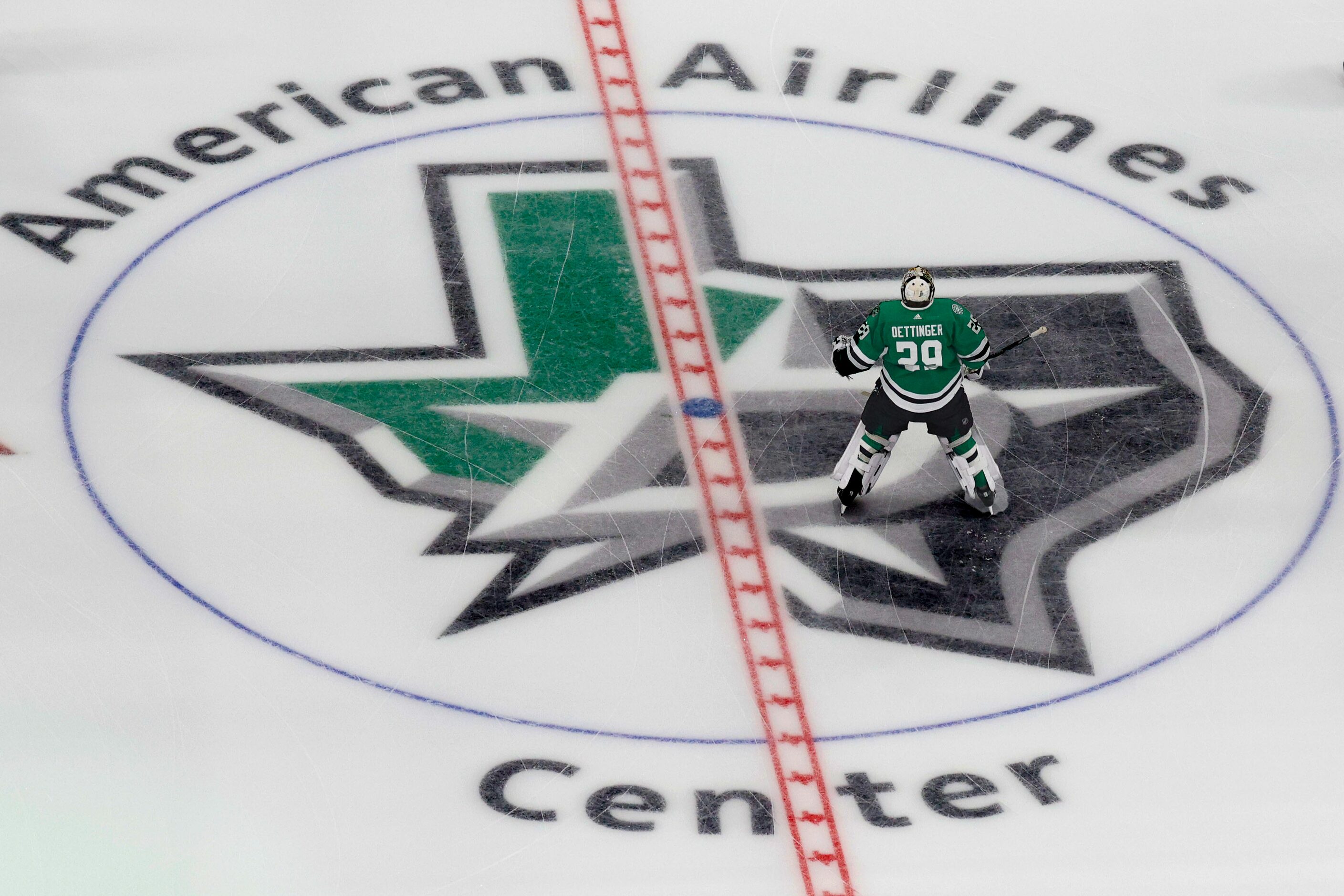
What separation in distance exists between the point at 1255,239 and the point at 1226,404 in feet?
2.97

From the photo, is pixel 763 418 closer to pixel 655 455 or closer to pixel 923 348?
pixel 655 455

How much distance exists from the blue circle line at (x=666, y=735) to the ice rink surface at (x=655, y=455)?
16 mm

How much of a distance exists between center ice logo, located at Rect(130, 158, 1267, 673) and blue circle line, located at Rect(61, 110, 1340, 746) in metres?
0.20

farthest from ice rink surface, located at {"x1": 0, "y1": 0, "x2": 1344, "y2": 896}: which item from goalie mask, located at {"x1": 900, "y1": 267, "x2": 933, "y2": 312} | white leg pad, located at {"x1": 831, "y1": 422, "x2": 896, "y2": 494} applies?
goalie mask, located at {"x1": 900, "y1": 267, "x2": 933, "y2": 312}

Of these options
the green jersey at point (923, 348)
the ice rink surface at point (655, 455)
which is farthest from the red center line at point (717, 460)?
the green jersey at point (923, 348)

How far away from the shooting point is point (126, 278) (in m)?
6.01

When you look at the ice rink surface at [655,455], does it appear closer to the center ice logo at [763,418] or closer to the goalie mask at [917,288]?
the center ice logo at [763,418]

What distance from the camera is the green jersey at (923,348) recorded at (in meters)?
4.87

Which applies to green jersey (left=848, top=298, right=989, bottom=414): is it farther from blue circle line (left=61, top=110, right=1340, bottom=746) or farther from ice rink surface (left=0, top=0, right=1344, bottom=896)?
blue circle line (left=61, top=110, right=1340, bottom=746)

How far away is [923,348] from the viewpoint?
4887 millimetres

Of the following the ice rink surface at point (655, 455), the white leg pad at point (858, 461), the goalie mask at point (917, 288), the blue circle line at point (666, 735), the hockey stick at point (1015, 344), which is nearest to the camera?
the ice rink surface at point (655, 455)

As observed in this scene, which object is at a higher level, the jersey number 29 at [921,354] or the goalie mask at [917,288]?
the goalie mask at [917,288]

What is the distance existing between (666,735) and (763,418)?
1305mm

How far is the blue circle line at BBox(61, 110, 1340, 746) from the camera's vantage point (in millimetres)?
4695
